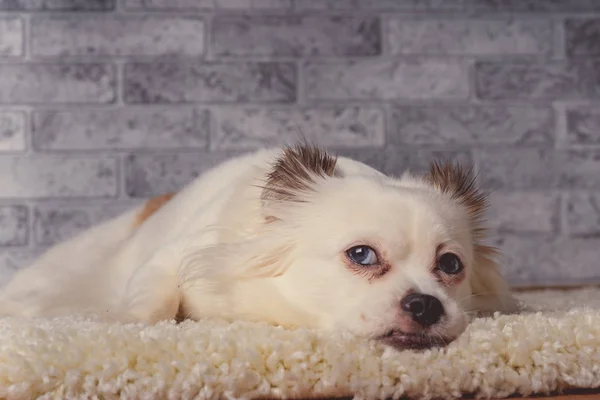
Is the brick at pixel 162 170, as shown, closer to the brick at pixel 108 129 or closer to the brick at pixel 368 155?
the brick at pixel 108 129

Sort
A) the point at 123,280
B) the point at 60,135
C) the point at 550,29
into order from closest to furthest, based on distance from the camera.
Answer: the point at 123,280, the point at 60,135, the point at 550,29

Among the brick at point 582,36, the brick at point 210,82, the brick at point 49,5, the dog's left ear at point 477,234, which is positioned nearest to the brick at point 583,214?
the brick at point 582,36

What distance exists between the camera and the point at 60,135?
278 centimetres

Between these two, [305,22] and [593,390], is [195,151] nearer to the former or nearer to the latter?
[305,22]

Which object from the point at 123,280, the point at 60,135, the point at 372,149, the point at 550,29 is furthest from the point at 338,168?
the point at 550,29

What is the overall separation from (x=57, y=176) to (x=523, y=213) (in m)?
1.68

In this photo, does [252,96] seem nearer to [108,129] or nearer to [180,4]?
[180,4]

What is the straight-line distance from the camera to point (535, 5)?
298 centimetres

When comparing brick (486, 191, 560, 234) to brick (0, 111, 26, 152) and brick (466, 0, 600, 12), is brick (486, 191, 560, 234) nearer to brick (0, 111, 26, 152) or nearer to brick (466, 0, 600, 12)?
brick (466, 0, 600, 12)

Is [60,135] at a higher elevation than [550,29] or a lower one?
lower

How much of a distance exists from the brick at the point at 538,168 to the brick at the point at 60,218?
4.56 ft

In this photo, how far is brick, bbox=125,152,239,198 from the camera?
2.79 meters

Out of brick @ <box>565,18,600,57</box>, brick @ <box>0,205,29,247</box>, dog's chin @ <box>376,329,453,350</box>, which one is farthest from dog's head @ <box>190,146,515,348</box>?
brick @ <box>565,18,600,57</box>

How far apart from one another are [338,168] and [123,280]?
2.09 ft
